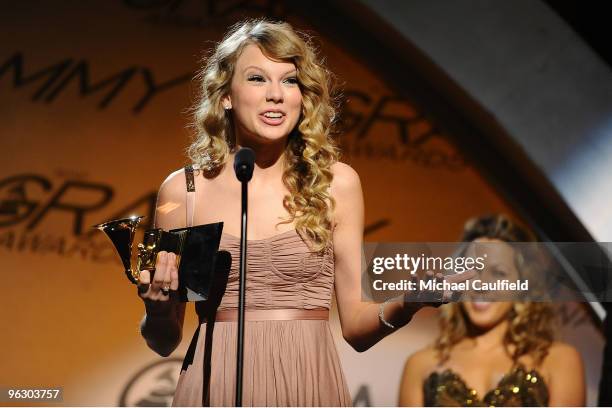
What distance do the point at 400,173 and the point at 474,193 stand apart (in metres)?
0.34

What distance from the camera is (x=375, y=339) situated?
81.1 inches

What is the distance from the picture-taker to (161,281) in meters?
1.85

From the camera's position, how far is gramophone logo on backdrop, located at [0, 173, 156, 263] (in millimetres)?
3775

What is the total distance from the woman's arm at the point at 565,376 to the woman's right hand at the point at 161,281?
2142mm

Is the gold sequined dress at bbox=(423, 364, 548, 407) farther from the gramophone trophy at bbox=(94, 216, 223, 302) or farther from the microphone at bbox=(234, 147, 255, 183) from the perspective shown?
the microphone at bbox=(234, 147, 255, 183)

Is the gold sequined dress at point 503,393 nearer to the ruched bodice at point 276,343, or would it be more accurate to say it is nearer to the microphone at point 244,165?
the ruched bodice at point 276,343

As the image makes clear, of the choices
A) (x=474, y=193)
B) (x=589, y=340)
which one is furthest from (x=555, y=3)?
(x=589, y=340)

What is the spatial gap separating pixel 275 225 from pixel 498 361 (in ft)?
5.89

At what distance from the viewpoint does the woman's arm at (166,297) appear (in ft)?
6.06

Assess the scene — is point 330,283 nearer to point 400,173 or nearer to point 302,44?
point 302,44

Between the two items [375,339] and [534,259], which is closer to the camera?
[375,339]

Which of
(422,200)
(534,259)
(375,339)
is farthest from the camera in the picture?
(422,200)

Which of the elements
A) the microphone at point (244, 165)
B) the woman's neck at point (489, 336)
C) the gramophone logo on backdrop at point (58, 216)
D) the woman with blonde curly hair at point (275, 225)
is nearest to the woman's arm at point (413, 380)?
the woman's neck at point (489, 336)

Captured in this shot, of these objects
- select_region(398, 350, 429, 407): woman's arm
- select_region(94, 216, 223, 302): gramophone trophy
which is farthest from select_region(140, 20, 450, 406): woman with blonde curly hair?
select_region(398, 350, 429, 407): woman's arm
